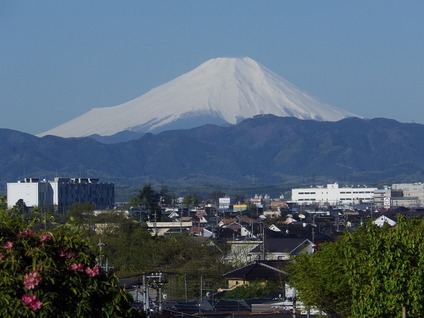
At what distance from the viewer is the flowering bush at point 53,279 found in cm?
964

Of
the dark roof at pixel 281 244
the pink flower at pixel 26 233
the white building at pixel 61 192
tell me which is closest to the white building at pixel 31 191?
the white building at pixel 61 192

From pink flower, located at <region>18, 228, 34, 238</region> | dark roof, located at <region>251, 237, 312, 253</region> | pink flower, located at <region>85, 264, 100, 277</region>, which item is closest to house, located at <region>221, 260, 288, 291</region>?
dark roof, located at <region>251, 237, 312, 253</region>

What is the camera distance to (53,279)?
31.9 ft

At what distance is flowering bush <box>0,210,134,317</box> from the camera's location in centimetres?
964

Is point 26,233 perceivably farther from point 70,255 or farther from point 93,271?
point 93,271

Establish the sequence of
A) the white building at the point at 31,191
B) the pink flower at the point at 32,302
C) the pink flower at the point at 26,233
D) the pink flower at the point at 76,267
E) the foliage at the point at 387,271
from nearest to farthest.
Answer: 1. the pink flower at the point at 32,302
2. the pink flower at the point at 76,267
3. the pink flower at the point at 26,233
4. the foliage at the point at 387,271
5. the white building at the point at 31,191

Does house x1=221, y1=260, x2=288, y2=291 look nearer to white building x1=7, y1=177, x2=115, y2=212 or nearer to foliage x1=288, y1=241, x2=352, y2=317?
foliage x1=288, y1=241, x2=352, y2=317

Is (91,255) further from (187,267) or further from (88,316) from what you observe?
(187,267)

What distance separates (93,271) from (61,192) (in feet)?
A: 388

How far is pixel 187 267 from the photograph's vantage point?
45.4m

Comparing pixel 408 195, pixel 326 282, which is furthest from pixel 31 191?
pixel 326 282

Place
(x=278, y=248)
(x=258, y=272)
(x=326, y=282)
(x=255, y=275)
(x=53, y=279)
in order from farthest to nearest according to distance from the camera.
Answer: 1. (x=278, y=248)
2. (x=258, y=272)
3. (x=255, y=275)
4. (x=326, y=282)
5. (x=53, y=279)

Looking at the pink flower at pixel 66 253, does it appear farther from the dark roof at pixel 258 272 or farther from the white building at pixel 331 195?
the white building at pixel 331 195

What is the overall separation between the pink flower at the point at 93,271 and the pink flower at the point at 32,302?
51cm
